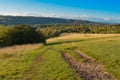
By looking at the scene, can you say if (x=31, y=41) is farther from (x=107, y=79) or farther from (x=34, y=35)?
(x=107, y=79)

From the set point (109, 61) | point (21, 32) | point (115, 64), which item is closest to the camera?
point (115, 64)

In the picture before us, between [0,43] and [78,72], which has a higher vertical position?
[78,72]

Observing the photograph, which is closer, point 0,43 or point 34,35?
point 0,43

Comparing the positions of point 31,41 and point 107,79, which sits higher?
point 107,79

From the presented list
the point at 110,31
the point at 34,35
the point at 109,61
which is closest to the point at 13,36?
the point at 34,35

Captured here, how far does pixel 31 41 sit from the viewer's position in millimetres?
69062

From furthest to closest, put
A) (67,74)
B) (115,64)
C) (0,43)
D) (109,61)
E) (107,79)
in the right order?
(0,43), (109,61), (115,64), (67,74), (107,79)

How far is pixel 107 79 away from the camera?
58.5 ft

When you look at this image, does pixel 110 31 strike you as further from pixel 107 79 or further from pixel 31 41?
pixel 107 79

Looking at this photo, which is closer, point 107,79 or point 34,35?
point 107,79

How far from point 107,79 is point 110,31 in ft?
363

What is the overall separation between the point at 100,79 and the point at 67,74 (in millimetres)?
2374

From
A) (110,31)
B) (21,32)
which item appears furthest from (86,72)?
(110,31)

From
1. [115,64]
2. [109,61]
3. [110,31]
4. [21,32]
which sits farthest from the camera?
[110,31]
